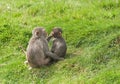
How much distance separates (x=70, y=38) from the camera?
1045 cm

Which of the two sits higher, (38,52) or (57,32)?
(57,32)

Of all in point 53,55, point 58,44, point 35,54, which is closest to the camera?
point 35,54

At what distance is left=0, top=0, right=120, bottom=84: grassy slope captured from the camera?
347 inches

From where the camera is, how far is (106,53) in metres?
9.11

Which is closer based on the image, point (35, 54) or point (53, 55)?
point (35, 54)

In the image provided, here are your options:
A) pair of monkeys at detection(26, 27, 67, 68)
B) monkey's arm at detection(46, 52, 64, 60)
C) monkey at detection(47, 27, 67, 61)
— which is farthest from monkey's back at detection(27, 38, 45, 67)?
monkey at detection(47, 27, 67, 61)

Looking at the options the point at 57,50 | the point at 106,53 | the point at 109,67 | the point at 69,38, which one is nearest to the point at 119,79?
the point at 109,67

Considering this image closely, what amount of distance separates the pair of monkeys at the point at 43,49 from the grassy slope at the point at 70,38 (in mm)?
159

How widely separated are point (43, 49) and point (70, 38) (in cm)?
130

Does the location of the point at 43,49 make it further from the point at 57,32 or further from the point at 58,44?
the point at 57,32

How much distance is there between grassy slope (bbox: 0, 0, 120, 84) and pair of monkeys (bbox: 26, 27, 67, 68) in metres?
0.16

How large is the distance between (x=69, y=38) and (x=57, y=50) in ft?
3.40

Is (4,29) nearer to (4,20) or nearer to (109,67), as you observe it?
(4,20)

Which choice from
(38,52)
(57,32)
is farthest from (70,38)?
(38,52)
